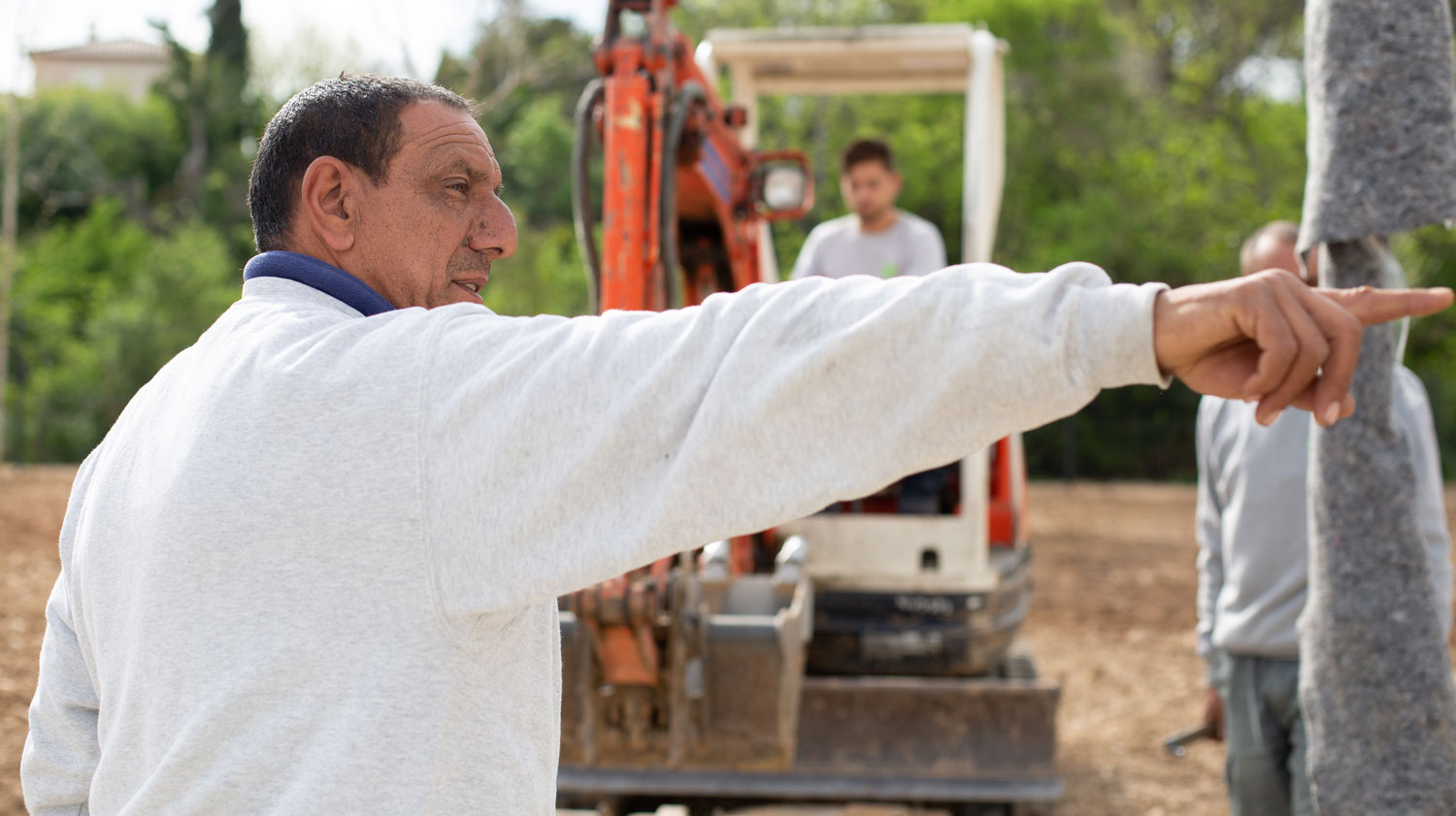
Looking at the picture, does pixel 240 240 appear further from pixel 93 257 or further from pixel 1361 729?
pixel 1361 729

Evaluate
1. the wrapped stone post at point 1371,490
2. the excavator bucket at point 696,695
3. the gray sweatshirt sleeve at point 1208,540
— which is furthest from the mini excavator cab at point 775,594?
the wrapped stone post at point 1371,490

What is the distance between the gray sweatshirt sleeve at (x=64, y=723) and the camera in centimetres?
171

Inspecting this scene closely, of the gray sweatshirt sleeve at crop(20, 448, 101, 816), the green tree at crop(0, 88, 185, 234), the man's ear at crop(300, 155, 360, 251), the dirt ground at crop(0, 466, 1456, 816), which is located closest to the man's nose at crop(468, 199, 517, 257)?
the man's ear at crop(300, 155, 360, 251)

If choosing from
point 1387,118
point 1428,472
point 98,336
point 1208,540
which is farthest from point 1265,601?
point 98,336

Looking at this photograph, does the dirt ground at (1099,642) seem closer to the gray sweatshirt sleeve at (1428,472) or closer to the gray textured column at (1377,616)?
the gray sweatshirt sleeve at (1428,472)

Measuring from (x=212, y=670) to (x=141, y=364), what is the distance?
23646 millimetres

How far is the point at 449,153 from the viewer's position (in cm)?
161

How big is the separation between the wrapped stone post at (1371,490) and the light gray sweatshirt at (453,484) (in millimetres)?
1653

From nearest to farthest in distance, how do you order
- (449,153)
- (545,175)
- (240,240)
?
(449,153) < (240,240) < (545,175)

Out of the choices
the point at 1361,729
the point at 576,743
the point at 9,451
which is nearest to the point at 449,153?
the point at 1361,729

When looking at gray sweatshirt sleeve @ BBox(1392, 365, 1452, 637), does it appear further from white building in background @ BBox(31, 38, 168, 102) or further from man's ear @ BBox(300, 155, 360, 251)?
white building in background @ BBox(31, 38, 168, 102)

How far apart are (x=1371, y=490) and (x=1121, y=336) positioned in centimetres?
183

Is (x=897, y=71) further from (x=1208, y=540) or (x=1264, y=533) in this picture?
(x=1264, y=533)

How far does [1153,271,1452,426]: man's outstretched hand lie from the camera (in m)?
1.11
